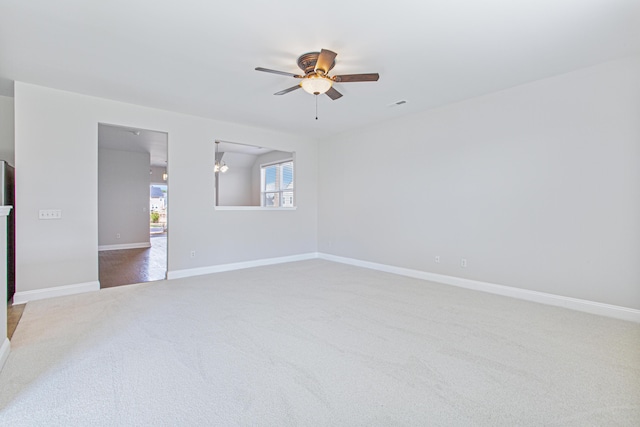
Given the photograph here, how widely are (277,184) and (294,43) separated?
635 centimetres

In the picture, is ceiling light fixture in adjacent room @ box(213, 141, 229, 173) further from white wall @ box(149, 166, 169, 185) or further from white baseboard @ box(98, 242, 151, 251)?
white baseboard @ box(98, 242, 151, 251)

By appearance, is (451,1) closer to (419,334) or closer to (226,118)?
(419,334)

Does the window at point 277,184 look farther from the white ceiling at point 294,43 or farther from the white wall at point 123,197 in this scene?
the white ceiling at point 294,43

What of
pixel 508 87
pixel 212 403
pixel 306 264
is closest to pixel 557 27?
pixel 508 87

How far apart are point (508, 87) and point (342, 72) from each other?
2.10m

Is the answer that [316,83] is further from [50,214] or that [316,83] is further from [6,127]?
[6,127]

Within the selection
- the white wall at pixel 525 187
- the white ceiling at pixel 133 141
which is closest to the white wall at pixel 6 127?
the white ceiling at pixel 133 141

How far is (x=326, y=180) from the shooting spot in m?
6.42

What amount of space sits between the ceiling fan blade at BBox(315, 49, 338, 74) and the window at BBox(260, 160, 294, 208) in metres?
5.51

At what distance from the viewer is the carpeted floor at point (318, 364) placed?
1.64m

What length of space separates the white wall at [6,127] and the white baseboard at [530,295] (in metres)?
5.64

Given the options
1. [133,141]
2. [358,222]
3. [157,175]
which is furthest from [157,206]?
[358,222]

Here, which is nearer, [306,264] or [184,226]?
[184,226]

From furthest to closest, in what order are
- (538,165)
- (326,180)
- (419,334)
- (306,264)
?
1. (326,180)
2. (306,264)
3. (538,165)
4. (419,334)
